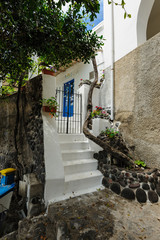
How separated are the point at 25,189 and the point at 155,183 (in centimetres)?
276

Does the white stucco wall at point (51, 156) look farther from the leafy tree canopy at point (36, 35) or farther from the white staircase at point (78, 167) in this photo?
the leafy tree canopy at point (36, 35)

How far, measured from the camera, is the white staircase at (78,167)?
2.75 meters

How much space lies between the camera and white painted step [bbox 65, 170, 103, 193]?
2674mm

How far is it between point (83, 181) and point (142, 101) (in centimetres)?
259

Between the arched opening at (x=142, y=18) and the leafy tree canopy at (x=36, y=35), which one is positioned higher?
the arched opening at (x=142, y=18)

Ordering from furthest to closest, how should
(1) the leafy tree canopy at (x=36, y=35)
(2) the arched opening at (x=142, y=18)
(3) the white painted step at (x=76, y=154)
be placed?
1. (2) the arched opening at (x=142, y=18)
2. (3) the white painted step at (x=76, y=154)
3. (1) the leafy tree canopy at (x=36, y=35)

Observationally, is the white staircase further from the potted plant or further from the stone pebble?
the potted plant

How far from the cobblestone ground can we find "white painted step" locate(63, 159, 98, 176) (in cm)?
70

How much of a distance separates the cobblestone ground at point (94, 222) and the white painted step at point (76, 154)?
3.49 ft

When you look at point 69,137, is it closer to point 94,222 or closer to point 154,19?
point 94,222

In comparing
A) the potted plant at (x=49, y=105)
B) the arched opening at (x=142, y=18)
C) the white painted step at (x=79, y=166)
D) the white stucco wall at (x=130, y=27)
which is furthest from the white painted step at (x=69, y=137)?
the arched opening at (x=142, y=18)

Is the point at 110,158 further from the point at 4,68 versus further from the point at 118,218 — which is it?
the point at 4,68

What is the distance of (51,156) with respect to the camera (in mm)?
2613

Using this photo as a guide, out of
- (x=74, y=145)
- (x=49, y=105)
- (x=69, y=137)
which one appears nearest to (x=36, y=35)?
(x=49, y=105)
